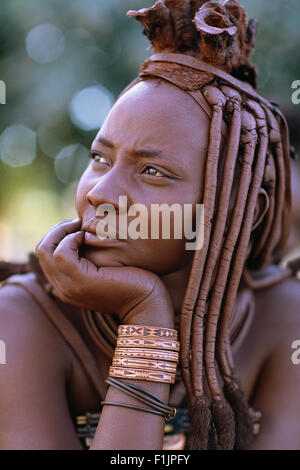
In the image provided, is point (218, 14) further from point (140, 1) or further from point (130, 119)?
point (140, 1)

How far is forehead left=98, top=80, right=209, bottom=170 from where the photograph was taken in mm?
1469

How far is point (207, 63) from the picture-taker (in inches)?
62.1

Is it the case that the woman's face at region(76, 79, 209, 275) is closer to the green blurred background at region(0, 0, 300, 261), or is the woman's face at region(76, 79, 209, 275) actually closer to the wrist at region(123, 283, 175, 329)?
the wrist at region(123, 283, 175, 329)

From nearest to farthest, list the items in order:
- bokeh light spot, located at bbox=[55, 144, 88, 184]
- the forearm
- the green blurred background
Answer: the forearm, the green blurred background, bokeh light spot, located at bbox=[55, 144, 88, 184]

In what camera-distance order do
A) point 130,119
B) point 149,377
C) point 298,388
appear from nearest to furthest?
point 149,377 → point 130,119 → point 298,388

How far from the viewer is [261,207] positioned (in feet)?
5.55

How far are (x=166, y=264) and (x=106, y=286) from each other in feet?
0.67

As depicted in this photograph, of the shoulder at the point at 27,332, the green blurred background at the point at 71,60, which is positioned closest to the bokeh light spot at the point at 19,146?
the green blurred background at the point at 71,60

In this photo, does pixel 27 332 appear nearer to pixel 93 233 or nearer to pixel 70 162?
pixel 93 233

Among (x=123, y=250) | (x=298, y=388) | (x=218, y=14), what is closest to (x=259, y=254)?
(x=298, y=388)

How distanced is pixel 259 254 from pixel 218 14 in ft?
2.68

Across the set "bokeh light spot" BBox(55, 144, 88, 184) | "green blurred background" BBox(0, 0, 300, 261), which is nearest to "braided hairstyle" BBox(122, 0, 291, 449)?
"green blurred background" BBox(0, 0, 300, 261)

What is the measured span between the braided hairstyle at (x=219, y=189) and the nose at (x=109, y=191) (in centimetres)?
25

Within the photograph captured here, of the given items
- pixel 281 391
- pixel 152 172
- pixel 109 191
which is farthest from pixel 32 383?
pixel 281 391
